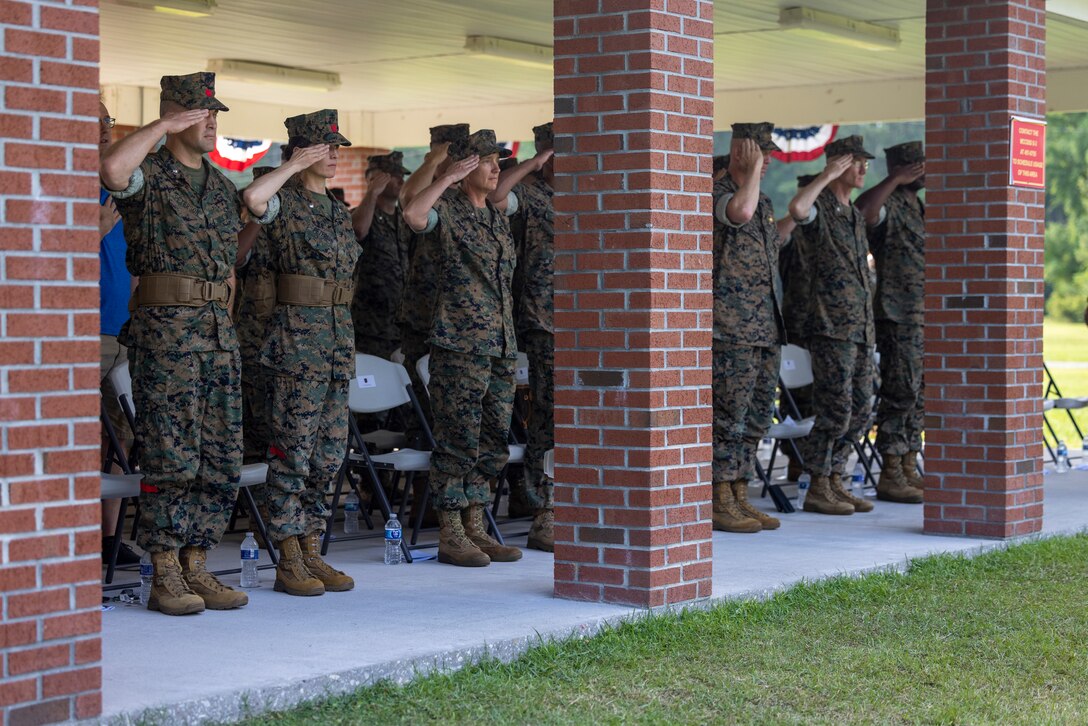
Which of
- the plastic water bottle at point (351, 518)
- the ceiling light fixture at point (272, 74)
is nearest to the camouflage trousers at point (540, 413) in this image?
the plastic water bottle at point (351, 518)

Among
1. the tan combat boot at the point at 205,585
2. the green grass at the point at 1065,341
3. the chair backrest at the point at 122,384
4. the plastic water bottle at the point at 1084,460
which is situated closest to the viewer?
the tan combat boot at the point at 205,585

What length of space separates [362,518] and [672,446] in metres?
3.21

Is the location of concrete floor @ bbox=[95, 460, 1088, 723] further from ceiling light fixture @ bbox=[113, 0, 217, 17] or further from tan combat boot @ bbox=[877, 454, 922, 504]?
ceiling light fixture @ bbox=[113, 0, 217, 17]

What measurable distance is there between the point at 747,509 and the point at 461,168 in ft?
9.02

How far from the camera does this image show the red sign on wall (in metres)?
8.18

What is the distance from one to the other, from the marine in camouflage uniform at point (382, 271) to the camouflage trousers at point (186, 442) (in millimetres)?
3327

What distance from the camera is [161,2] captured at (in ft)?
31.8

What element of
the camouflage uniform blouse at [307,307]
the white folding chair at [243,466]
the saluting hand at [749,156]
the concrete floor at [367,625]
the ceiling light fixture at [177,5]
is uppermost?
the ceiling light fixture at [177,5]

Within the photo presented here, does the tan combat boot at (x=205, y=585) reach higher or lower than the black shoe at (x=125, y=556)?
higher

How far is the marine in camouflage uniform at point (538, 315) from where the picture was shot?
787cm

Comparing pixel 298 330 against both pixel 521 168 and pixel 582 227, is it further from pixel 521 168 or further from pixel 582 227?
pixel 521 168

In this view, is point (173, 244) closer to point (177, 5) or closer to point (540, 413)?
point (540, 413)

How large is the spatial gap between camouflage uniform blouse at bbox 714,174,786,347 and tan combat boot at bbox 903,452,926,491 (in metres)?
2.23

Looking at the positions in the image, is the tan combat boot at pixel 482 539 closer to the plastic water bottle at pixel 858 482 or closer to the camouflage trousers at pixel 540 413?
the camouflage trousers at pixel 540 413
